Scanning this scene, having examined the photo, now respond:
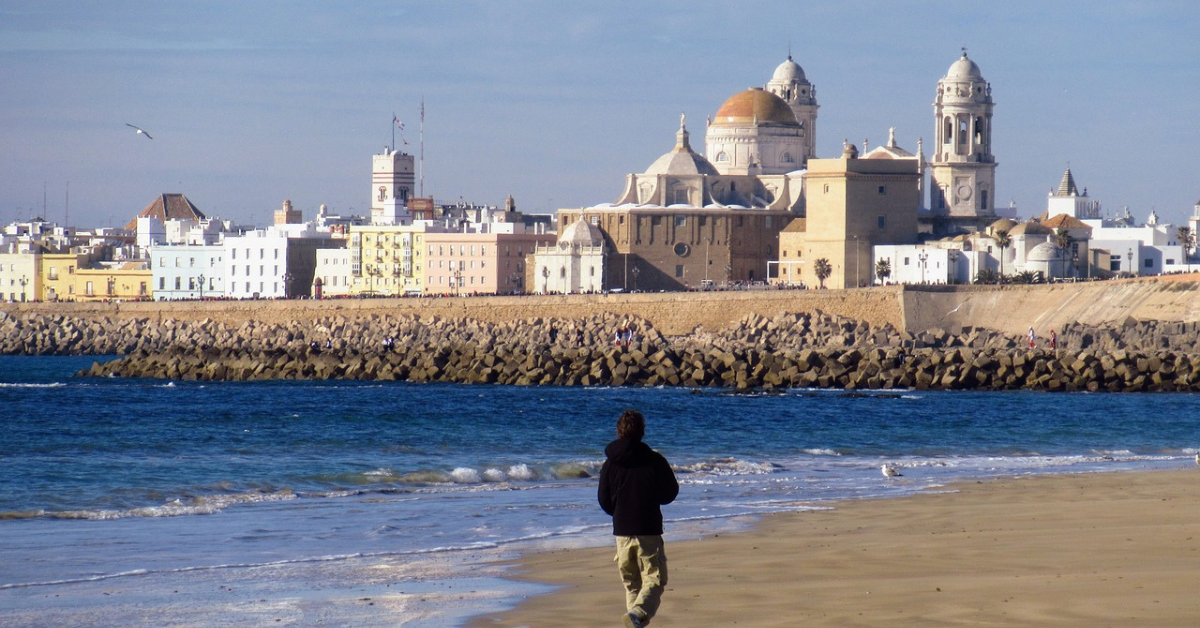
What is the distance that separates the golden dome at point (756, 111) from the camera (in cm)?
8994

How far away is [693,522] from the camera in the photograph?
14.6 metres

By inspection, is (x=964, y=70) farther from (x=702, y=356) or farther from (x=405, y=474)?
(x=405, y=474)

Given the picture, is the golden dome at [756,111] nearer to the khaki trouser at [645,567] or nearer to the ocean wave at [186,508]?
the ocean wave at [186,508]

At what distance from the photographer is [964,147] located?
8588cm

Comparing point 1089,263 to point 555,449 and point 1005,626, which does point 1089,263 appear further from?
point 1005,626

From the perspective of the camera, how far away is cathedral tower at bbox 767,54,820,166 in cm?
9531

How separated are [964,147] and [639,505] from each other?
79.3m

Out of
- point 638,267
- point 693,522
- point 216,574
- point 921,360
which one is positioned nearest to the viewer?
point 216,574

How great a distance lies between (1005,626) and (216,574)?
543 cm

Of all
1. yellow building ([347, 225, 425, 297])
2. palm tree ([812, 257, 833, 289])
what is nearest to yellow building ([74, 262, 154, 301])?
yellow building ([347, 225, 425, 297])

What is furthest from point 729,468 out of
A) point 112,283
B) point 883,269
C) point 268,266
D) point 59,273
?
point 59,273

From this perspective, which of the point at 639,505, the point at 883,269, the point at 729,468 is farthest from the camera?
the point at 883,269

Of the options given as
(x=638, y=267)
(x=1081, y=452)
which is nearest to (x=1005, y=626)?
(x=1081, y=452)

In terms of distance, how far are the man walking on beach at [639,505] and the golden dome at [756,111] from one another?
81673 millimetres
